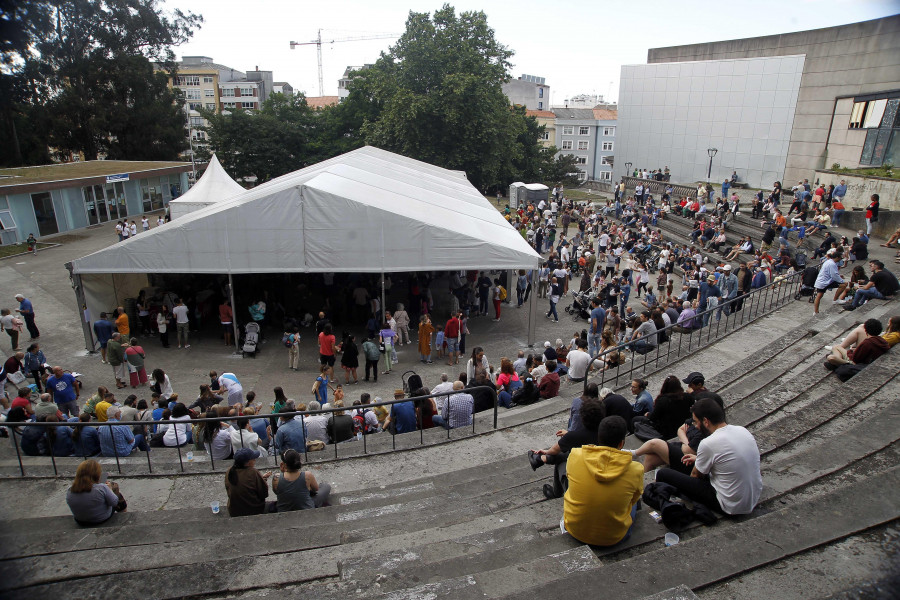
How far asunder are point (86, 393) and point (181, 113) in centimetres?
4288

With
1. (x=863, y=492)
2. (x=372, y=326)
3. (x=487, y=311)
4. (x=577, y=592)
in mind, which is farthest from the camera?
(x=487, y=311)

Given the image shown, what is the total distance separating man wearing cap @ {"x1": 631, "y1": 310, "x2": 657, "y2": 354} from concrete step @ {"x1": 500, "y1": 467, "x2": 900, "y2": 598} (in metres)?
5.29

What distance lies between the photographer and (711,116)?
35.6 metres

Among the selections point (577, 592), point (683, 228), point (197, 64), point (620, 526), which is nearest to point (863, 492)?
point (620, 526)

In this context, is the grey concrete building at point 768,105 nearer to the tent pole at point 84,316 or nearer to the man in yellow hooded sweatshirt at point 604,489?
the man in yellow hooded sweatshirt at point 604,489

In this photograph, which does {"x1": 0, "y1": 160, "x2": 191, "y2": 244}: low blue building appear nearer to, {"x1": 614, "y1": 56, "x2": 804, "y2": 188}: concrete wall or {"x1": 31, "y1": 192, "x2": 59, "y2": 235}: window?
{"x1": 31, "y1": 192, "x2": 59, "y2": 235}: window

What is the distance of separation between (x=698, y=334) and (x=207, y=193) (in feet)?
72.8

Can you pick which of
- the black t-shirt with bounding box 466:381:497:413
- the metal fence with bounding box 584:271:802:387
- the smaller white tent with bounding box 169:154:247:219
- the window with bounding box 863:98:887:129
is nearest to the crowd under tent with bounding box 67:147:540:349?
the metal fence with bounding box 584:271:802:387

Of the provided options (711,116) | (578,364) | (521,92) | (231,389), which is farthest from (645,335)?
(521,92)

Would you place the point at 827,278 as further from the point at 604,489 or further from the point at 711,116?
the point at 711,116

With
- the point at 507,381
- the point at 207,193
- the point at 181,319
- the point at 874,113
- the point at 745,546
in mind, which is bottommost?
the point at 181,319

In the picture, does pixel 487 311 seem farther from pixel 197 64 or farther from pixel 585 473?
pixel 197 64

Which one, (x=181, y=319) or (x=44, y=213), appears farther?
(x=44, y=213)

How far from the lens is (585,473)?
3965 millimetres
